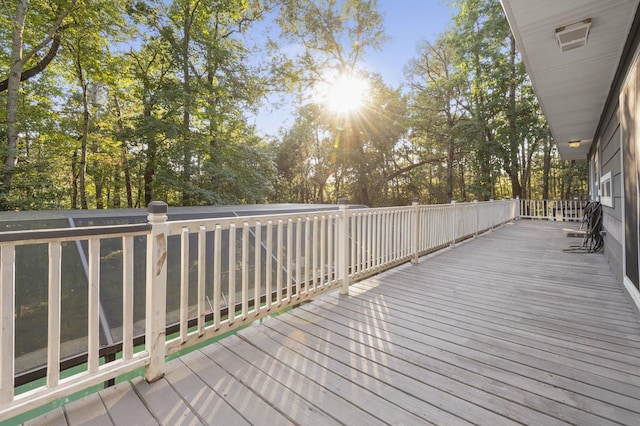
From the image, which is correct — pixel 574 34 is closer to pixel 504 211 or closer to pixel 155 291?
pixel 155 291

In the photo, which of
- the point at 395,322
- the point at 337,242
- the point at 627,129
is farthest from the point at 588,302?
the point at 337,242

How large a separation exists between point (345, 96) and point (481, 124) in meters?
7.27

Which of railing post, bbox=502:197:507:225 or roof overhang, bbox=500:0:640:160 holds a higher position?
roof overhang, bbox=500:0:640:160

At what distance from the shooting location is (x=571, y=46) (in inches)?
126

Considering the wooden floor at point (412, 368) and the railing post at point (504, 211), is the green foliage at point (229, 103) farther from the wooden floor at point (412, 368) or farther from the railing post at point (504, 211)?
the wooden floor at point (412, 368)

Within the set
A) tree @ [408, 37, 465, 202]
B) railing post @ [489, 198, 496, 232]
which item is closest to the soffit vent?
railing post @ [489, 198, 496, 232]

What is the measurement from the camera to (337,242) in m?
3.16

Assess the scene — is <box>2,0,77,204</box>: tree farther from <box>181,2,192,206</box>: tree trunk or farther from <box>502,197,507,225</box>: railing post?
<box>502,197,507,225</box>: railing post

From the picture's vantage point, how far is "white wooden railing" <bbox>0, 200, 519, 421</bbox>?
129 cm

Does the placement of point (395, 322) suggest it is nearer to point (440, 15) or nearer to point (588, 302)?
point (588, 302)

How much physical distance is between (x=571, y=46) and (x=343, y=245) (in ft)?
11.1

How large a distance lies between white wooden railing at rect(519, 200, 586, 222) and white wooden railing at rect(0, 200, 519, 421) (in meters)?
11.4

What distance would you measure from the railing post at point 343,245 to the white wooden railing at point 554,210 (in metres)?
12.7

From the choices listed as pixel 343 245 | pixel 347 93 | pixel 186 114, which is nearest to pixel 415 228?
pixel 343 245
